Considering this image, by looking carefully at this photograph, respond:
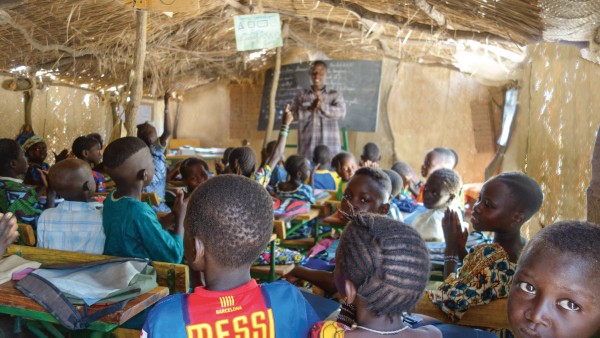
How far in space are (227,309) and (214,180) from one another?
39 centimetres

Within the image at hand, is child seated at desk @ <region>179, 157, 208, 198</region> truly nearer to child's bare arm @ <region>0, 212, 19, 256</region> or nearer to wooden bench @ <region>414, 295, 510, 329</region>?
child's bare arm @ <region>0, 212, 19, 256</region>

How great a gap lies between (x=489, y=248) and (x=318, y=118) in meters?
5.30

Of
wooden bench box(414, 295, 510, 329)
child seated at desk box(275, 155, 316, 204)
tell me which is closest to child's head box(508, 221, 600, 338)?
wooden bench box(414, 295, 510, 329)

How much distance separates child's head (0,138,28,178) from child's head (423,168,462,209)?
10.4 feet

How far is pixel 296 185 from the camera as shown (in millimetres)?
4602

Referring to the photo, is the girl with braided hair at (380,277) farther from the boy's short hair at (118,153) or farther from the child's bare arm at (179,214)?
the boy's short hair at (118,153)

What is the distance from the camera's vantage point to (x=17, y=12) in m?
4.90

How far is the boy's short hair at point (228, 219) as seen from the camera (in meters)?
1.43

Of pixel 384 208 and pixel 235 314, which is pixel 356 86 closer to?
pixel 384 208

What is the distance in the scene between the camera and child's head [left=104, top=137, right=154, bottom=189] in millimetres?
2498

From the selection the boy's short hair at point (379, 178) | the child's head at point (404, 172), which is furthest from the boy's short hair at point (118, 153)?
the child's head at point (404, 172)

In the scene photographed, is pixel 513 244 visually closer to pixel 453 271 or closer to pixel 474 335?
pixel 453 271

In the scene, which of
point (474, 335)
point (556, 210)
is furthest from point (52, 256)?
point (556, 210)

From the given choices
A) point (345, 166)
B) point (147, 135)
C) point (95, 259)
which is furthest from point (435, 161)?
point (95, 259)
